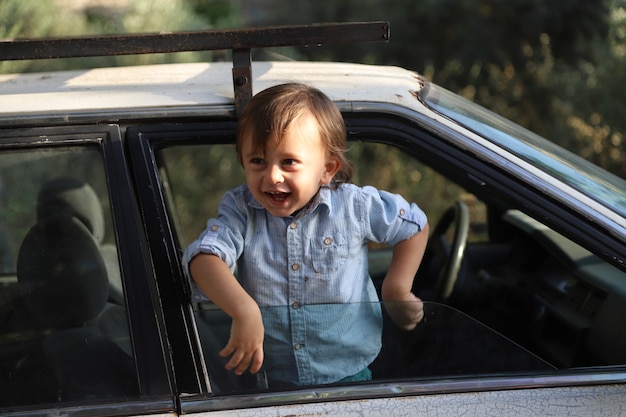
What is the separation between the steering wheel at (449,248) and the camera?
8.82 feet

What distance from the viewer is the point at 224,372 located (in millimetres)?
1718

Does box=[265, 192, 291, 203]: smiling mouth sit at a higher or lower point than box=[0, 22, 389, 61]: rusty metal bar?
lower

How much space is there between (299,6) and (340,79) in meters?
6.44

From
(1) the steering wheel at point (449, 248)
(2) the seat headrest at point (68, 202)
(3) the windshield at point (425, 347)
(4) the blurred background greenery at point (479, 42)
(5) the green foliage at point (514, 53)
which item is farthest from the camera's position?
(5) the green foliage at point (514, 53)

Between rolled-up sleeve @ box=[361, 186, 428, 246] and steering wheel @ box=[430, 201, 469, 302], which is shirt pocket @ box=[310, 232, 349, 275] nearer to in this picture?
rolled-up sleeve @ box=[361, 186, 428, 246]

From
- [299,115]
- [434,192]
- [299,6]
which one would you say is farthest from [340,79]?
[299,6]

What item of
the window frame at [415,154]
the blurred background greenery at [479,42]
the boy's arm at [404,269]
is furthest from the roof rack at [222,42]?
the blurred background greenery at [479,42]

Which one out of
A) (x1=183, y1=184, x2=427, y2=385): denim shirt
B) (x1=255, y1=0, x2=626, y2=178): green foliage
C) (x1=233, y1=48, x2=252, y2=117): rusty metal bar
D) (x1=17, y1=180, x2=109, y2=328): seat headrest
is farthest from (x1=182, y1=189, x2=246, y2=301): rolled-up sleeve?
(x1=255, y1=0, x2=626, y2=178): green foliage

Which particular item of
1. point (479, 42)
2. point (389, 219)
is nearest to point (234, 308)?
point (389, 219)

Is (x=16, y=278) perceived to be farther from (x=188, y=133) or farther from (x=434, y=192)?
(x=434, y=192)

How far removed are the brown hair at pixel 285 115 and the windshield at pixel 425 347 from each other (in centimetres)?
37

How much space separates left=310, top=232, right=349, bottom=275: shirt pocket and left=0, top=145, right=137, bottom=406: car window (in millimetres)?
441

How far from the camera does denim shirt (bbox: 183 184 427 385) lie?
1.78 metres

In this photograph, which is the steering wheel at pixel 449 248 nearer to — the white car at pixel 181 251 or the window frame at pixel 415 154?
the white car at pixel 181 251
